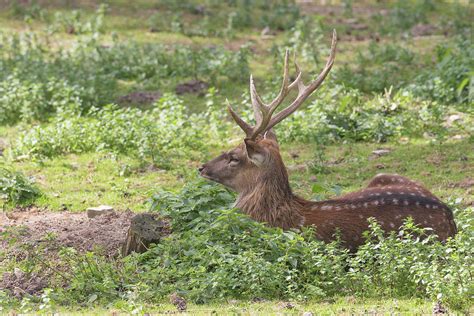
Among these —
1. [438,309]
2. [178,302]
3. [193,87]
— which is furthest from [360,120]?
[438,309]

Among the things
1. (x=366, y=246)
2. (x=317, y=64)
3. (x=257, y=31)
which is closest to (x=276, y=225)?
(x=366, y=246)

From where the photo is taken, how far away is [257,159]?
8.79m

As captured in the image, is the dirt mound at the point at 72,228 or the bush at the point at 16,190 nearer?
the dirt mound at the point at 72,228

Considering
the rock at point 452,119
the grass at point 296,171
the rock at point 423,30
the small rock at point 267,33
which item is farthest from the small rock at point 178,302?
the rock at point 423,30

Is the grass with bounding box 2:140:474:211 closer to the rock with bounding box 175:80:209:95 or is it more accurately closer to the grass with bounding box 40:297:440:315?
the rock with bounding box 175:80:209:95

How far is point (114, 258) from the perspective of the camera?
8523 mm

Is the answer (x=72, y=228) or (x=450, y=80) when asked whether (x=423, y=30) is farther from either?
(x=72, y=228)

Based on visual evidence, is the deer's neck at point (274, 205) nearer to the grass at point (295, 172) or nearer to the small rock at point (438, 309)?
the grass at point (295, 172)

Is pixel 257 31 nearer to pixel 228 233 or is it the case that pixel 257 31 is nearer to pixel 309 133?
pixel 309 133

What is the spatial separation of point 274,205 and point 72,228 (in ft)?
6.58

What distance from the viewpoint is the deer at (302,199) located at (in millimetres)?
8184

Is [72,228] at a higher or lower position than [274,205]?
lower

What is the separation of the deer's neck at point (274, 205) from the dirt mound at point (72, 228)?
3.97 ft

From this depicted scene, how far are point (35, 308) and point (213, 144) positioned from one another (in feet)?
19.0
